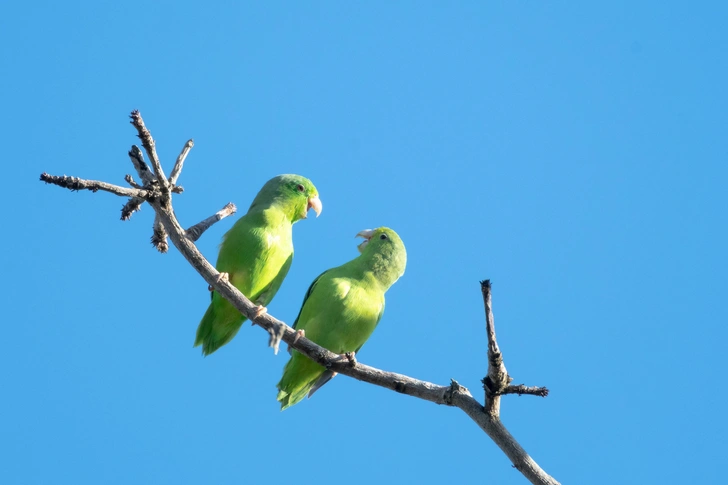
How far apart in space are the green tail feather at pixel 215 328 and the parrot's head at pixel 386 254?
1.72m

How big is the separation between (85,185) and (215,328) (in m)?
2.92

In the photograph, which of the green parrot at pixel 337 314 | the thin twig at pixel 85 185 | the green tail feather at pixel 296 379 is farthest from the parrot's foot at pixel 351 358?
the thin twig at pixel 85 185

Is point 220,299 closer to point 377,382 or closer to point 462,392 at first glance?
point 377,382

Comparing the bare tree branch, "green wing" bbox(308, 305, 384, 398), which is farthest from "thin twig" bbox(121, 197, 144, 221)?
"green wing" bbox(308, 305, 384, 398)

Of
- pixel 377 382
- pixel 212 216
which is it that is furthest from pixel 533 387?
pixel 212 216

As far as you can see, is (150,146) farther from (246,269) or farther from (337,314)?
(337,314)

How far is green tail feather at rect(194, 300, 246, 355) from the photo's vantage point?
7715 millimetres

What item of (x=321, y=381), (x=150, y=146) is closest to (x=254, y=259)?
(x=321, y=381)

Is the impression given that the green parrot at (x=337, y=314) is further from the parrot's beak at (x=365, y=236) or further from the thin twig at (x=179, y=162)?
the thin twig at (x=179, y=162)

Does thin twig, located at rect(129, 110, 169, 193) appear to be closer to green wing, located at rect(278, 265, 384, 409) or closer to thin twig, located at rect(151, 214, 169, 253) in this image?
thin twig, located at rect(151, 214, 169, 253)

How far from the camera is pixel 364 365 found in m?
6.17

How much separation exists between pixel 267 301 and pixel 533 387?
3807mm

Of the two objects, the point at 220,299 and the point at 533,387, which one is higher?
the point at 220,299

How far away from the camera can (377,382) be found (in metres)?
6.08
